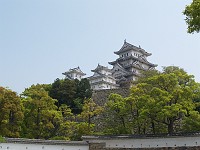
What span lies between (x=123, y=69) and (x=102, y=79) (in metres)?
4.02

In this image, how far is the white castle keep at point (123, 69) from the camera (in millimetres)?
51094

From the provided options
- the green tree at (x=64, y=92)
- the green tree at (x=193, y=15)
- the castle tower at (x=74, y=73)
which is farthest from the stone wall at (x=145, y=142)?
the castle tower at (x=74, y=73)

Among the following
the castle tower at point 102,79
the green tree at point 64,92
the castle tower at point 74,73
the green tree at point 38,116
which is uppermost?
the castle tower at point 74,73

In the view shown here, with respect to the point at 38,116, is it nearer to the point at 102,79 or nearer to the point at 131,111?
the point at 131,111

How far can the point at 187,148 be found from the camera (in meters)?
17.1

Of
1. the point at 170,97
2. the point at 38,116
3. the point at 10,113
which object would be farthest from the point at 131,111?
the point at 10,113

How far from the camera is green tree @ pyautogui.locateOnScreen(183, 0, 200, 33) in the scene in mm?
10625

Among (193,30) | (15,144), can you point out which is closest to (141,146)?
(15,144)

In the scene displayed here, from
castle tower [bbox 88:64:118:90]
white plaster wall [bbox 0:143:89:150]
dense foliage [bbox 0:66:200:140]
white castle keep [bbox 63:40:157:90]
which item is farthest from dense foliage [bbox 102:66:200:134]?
castle tower [bbox 88:64:118:90]

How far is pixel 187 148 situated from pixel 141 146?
8.76ft

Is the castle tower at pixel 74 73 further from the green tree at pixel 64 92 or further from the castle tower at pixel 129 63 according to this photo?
the green tree at pixel 64 92

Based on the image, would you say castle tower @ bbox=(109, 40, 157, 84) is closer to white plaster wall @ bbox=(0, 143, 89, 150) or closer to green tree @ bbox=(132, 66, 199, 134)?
green tree @ bbox=(132, 66, 199, 134)

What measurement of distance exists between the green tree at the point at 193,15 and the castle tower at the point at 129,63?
38416 millimetres

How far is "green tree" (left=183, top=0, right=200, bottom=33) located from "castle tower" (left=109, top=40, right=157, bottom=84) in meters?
38.4
